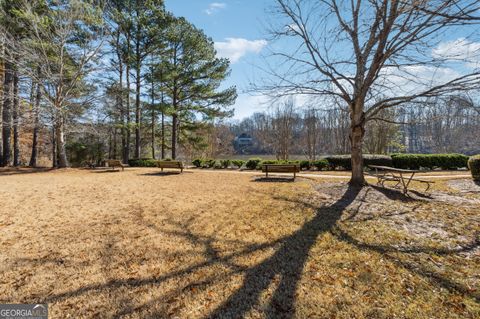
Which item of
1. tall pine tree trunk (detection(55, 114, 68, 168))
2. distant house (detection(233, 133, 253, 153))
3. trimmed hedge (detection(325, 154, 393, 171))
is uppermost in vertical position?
distant house (detection(233, 133, 253, 153))

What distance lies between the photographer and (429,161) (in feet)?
48.0

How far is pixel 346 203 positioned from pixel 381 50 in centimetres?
508

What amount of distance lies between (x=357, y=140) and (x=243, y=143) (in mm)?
72751

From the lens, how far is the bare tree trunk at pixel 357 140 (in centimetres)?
761

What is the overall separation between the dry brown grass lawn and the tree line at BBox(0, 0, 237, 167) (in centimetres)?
1060

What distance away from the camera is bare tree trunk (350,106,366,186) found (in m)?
7.61

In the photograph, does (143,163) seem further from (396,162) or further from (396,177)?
(396,162)

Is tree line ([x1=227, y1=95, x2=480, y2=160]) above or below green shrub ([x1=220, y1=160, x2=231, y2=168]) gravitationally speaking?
above

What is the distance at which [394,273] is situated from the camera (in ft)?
9.66

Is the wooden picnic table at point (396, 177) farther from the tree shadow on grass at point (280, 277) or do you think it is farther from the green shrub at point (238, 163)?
the green shrub at point (238, 163)

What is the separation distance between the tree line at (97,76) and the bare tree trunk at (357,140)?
13987 mm

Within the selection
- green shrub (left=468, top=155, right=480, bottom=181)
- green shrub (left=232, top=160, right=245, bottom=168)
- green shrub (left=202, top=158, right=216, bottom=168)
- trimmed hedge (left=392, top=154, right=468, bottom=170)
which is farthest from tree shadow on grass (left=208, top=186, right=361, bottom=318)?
trimmed hedge (left=392, top=154, right=468, bottom=170)

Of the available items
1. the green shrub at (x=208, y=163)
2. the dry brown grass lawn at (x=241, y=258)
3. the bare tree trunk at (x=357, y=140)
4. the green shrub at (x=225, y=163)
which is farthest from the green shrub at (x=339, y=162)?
the green shrub at (x=208, y=163)

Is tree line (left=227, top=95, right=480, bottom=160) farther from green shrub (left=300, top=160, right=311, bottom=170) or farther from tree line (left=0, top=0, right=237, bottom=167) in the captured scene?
tree line (left=0, top=0, right=237, bottom=167)
